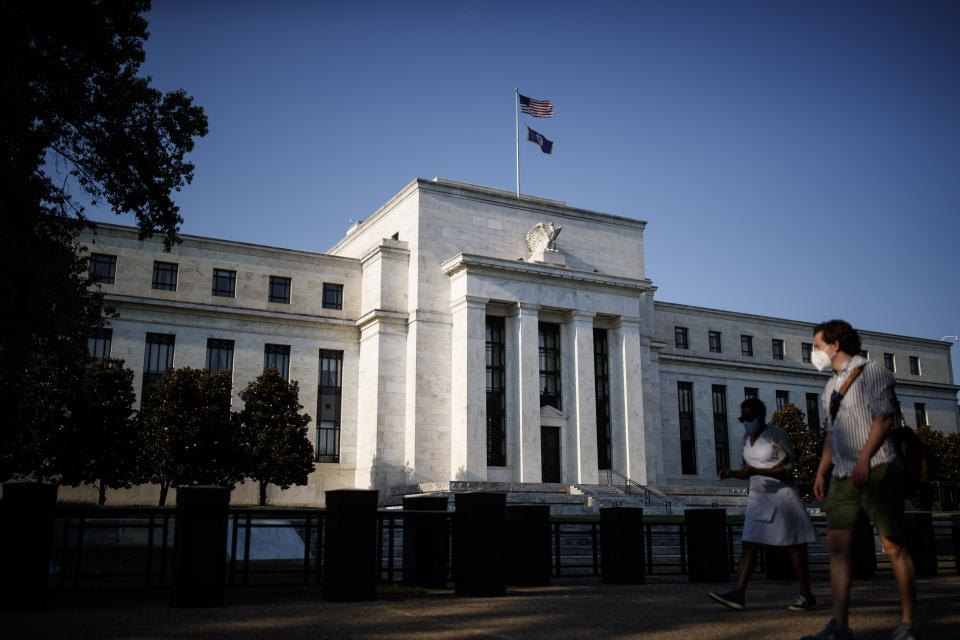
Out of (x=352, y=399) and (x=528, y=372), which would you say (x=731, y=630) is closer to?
(x=528, y=372)

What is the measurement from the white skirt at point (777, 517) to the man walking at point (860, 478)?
2.02m

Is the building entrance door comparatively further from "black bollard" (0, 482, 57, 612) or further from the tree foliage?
"black bollard" (0, 482, 57, 612)

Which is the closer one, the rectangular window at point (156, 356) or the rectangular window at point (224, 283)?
the rectangular window at point (156, 356)

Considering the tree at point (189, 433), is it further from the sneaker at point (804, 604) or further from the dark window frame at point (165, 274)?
the sneaker at point (804, 604)

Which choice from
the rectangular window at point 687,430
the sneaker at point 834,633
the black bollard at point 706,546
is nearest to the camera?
the sneaker at point 834,633

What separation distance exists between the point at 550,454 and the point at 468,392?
5.42 m

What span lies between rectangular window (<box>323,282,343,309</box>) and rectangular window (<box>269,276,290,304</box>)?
5.92ft

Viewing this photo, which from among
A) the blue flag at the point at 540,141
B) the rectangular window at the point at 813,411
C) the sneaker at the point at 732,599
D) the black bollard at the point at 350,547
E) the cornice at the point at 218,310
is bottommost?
the sneaker at the point at 732,599

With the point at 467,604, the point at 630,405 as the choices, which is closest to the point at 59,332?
the point at 467,604

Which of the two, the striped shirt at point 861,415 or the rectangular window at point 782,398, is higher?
the rectangular window at point 782,398

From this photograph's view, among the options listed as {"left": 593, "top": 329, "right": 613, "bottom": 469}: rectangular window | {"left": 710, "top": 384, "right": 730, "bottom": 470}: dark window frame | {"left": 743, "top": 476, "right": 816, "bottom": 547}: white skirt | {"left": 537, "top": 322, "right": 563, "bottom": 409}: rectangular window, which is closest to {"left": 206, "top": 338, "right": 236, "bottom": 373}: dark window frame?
{"left": 537, "top": 322, "right": 563, "bottom": 409}: rectangular window

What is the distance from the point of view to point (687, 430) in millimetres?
47812

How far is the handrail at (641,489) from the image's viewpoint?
36000mm

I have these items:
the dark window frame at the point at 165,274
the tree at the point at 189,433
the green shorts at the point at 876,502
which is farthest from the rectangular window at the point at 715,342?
the green shorts at the point at 876,502
